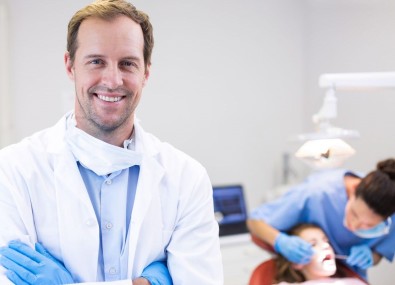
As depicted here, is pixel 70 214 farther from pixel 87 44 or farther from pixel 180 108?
pixel 180 108

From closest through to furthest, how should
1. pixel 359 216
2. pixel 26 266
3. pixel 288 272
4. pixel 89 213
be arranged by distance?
1. pixel 26 266
2. pixel 89 213
3. pixel 359 216
4. pixel 288 272

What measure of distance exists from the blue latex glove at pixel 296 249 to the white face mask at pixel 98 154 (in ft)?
3.08

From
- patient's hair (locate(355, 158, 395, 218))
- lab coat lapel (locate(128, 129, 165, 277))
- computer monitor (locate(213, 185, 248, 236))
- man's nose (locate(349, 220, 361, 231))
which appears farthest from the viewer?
computer monitor (locate(213, 185, 248, 236))

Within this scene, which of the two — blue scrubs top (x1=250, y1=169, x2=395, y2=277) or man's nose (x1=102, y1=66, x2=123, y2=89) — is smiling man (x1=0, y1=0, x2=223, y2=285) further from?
blue scrubs top (x1=250, y1=169, x2=395, y2=277)

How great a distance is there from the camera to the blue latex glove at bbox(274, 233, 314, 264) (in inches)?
71.2

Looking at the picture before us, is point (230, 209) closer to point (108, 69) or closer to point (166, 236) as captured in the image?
point (166, 236)

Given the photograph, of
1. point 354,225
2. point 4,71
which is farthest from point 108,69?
point 354,225

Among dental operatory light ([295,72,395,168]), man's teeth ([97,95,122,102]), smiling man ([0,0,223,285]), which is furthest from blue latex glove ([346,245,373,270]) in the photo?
man's teeth ([97,95,122,102])

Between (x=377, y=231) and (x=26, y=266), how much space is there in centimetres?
136

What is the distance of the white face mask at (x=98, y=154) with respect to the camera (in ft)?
3.70

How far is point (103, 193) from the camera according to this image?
3.73ft

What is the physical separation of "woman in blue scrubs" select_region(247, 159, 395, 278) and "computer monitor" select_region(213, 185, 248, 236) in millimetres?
333

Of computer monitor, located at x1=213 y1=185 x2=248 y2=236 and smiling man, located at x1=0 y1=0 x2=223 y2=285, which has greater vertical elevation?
smiling man, located at x1=0 y1=0 x2=223 y2=285

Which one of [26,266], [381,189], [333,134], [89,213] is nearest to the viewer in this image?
[26,266]
